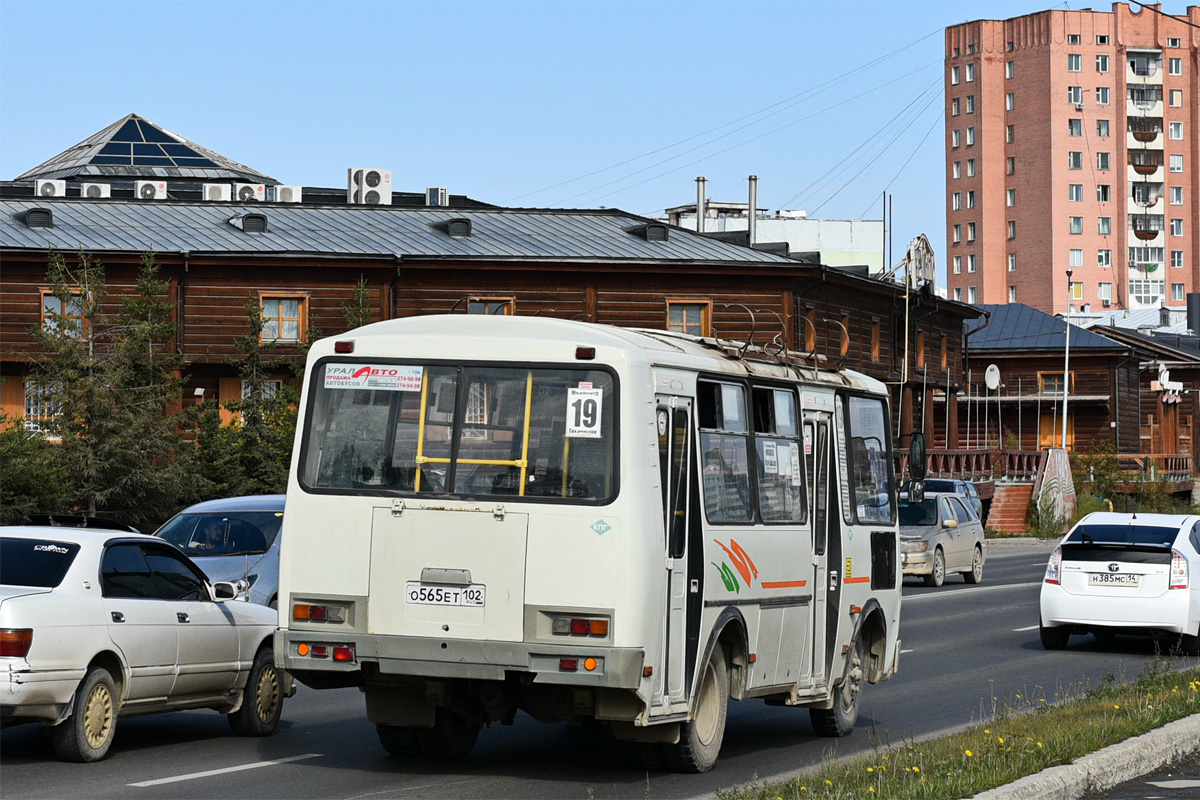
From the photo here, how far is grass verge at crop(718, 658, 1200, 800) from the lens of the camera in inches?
341

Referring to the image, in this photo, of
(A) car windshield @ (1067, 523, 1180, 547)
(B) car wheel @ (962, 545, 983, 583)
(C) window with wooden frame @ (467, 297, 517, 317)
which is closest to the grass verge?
(A) car windshield @ (1067, 523, 1180, 547)

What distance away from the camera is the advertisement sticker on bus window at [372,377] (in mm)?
10250

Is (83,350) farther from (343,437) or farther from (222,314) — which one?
(343,437)

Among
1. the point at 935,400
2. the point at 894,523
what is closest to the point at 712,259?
the point at 935,400

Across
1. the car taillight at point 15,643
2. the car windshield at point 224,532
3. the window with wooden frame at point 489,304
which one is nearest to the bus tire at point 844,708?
the car taillight at point 15,643

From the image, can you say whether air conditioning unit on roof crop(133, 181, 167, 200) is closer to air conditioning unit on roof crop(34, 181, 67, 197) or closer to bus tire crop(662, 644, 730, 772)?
air conditioning unit on roof crop(34, 181, 67, 197)

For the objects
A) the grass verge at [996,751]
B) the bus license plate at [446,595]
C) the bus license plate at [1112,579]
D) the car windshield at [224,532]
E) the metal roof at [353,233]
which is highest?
the metal roof at [353,233]

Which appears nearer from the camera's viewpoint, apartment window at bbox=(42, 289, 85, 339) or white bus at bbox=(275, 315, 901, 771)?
white bus at bbox=(275, 315, 901, 771)

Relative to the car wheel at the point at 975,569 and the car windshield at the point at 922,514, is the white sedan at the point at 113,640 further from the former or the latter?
the car wheel at the point at 975,569

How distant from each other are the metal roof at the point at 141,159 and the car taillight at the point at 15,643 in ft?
247

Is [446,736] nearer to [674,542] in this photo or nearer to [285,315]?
[674,542]

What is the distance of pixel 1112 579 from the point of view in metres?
19.9

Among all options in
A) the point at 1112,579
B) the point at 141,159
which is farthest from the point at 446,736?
the point at 141,159

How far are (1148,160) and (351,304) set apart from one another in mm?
99961
